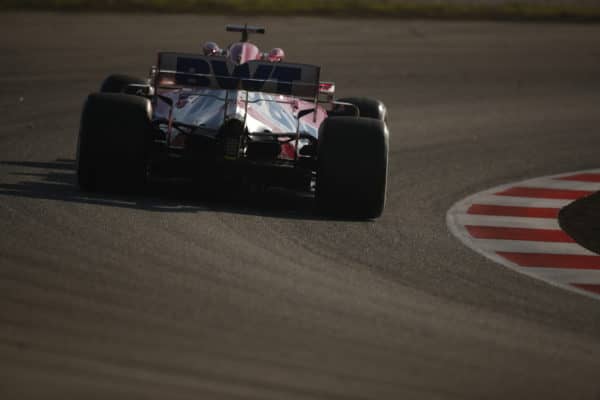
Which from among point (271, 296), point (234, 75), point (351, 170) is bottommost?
point (271, 296)

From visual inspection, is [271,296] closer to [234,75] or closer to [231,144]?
[231,144]

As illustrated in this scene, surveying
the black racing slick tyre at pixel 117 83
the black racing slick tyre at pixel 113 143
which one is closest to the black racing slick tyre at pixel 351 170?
the black racing slick tyre at pixel 113 143

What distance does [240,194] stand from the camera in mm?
10445

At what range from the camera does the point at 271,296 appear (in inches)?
275

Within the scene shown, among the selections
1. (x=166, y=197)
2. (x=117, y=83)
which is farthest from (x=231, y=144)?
(x=117, y=83)

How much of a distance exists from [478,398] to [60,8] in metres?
18.3

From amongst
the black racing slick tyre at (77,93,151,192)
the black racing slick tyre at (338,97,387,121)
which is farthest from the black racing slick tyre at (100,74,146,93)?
the black racing slick tyre at (77,93,151,192)

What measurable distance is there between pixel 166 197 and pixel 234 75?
148cm

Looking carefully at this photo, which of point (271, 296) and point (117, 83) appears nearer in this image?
point (271, 296)

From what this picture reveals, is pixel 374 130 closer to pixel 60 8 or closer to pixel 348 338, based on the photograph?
pixel 348 338

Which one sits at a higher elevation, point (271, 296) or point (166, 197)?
point (271, 296)

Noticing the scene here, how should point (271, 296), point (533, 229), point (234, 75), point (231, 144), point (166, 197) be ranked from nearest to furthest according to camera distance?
point (271, 296) → point (231, 144) → point (166, 197) → point (533, 229) → point (234, 75)

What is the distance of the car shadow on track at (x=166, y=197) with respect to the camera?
9.42 m

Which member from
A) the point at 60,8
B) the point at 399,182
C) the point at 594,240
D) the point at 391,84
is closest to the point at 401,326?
the point at 594,240
